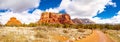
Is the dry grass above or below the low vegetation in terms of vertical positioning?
above

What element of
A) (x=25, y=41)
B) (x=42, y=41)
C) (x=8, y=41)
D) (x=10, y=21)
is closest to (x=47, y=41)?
(x=42, y=41)

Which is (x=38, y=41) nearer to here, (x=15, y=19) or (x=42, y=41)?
(x=42, y=41)

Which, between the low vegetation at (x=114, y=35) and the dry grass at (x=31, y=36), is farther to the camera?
the low vegetation at (x=114, y=35)

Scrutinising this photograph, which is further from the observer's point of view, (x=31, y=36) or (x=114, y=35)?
(x=114, y=35)

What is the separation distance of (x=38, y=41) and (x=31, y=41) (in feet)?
3.75

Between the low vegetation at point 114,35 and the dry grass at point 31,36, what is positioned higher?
the dry grass at point 31,36

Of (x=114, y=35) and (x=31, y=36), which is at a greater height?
(x=31, y=36)

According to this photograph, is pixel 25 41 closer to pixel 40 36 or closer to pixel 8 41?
pixel 8 41

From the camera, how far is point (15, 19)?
562 ft

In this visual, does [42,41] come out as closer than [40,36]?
Yes

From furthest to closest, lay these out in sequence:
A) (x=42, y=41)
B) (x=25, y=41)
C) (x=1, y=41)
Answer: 1. (x=42, y=41)
2. (x=25, y=41)
3. (x=1, y=41)

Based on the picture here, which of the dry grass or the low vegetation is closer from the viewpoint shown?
the dry grass

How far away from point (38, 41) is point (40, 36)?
4.53 m

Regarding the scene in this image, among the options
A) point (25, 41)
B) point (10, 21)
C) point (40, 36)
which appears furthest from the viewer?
point (10, 21)
